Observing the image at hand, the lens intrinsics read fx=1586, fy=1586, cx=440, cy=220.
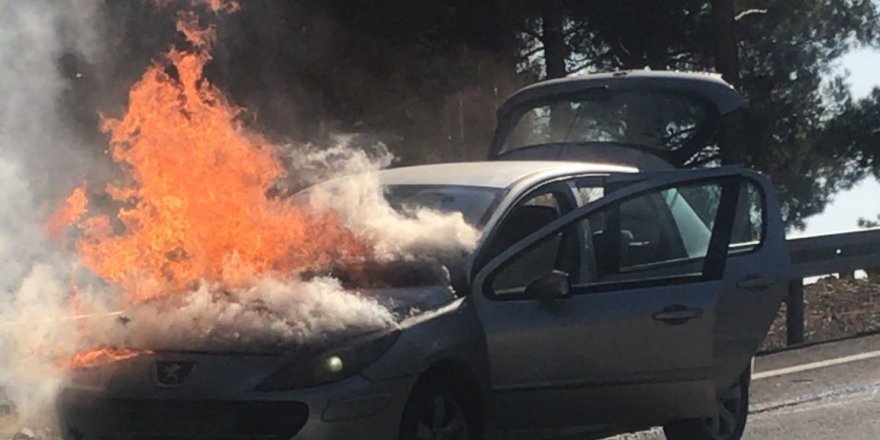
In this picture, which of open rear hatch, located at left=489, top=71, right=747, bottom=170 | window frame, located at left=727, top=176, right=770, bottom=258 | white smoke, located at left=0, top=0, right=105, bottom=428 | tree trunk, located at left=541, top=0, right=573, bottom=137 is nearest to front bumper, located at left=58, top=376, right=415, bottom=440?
white smoke, located at left=0, top=0, right=105, bottom=428

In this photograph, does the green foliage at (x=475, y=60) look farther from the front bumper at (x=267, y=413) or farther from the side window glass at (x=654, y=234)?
the front bumper at (x=267, y=413)

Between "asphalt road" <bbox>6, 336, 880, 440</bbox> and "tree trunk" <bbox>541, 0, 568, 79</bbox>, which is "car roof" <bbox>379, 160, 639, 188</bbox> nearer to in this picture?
"asphalt road" <bbox>6, 336, 880, 440</bbox>

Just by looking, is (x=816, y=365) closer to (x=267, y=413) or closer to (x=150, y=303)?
(x=150, y=303)

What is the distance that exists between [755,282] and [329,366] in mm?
2901

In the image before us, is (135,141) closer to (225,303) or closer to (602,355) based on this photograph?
(225,303)

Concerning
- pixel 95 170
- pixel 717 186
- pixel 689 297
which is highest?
pixel 95 170

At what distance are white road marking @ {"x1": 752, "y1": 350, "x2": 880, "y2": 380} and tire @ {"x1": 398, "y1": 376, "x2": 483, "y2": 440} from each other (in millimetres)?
4946

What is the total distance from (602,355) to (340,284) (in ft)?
4.44

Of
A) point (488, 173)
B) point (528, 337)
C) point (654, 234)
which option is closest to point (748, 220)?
point (654, 234)

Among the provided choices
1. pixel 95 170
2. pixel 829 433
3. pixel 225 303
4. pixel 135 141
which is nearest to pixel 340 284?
pixel 225 303

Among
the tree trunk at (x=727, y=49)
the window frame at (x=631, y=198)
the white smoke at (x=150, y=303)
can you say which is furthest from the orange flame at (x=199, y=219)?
the tree trunk at (x=727, y=49)

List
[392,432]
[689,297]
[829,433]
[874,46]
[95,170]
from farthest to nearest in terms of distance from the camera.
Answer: [874,46] → [95,170] → [829,433] → [689,297] → [392,432]

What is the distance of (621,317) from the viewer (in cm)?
781

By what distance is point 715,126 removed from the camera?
10.2 metres
